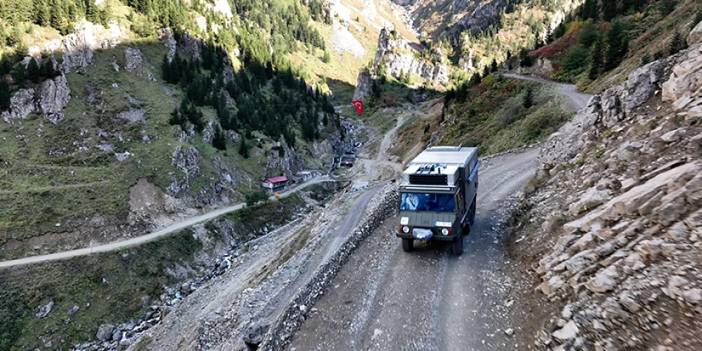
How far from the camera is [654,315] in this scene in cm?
927

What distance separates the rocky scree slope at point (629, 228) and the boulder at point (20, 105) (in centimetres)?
8091

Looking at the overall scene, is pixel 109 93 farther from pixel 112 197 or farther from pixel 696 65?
pixel 696 65

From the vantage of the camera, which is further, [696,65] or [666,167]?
[696,65]

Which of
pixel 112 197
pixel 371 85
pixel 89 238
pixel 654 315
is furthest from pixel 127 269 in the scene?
pixel 371 85

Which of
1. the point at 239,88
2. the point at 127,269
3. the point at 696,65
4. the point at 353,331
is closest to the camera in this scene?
the point at 353,331

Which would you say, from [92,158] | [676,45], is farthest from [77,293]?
[676,45]

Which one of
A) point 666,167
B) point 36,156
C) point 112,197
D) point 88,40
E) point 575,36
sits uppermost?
point 575,36

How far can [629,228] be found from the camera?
474 inches

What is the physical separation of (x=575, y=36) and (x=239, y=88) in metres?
79.8

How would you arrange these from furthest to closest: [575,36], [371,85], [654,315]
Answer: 1. [371,85]
2. [575,36]
3. [654,315]

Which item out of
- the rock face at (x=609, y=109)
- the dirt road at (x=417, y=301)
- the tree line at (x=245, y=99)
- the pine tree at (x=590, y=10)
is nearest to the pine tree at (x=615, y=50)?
the rock face at (x=609, y=109)

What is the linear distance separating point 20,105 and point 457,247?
264ft

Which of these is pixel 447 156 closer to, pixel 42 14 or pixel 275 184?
pixel 275 184

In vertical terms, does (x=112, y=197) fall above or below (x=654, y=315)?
below
